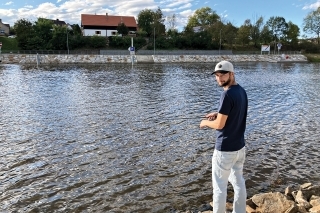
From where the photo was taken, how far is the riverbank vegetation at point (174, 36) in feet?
258

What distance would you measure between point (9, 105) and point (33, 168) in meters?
9.80

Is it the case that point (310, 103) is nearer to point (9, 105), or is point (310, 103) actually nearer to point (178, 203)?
point (178, 203)

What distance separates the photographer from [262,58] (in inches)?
3007

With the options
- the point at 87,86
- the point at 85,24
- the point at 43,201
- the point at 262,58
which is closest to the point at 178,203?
the point at 43,201

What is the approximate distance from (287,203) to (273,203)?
238mm

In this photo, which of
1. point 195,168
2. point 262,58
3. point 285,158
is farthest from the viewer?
point 262,58

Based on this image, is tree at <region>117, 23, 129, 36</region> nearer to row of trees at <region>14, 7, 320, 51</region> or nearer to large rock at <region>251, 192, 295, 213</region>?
row of trees at <region>14, 7, 320, 51</region>

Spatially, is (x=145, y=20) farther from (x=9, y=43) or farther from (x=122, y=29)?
(x=9, y=43)

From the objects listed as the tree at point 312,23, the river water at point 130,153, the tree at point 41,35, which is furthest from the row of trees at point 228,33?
the river water at point 130,153

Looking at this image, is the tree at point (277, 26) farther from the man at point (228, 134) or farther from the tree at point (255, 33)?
the man at point (228, 134)

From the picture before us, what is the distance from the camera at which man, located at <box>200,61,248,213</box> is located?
14.0 ft

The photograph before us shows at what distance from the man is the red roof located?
4087 inches

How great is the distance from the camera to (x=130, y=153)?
30.8ft

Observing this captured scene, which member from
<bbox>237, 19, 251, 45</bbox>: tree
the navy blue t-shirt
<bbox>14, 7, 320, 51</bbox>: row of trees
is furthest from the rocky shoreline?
<bbox>237, 19, 251, 45</bbox>: tree
